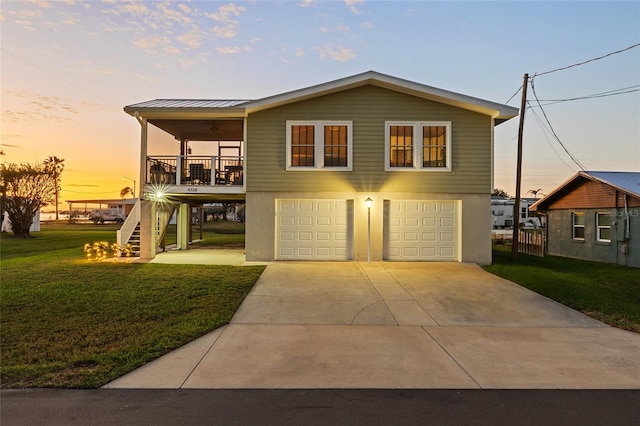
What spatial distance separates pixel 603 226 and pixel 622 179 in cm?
217

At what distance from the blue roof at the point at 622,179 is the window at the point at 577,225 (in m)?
2.00

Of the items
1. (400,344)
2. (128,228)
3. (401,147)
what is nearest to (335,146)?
(401,147)

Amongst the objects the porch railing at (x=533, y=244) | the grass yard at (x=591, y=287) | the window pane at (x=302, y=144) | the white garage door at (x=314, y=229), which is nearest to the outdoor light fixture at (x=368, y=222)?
the white garage door at (x=314, y=229)

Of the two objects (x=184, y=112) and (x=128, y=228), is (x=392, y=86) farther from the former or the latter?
(x=128, y=228)

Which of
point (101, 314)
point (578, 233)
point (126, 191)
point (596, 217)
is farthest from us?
point (126, 191)

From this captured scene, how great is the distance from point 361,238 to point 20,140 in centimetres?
1954

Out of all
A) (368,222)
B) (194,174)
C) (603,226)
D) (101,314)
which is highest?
(194,174)

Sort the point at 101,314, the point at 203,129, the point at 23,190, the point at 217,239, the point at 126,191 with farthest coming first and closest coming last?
the point at 126,191 < the point at 23,190 < the point at 217,239 < the point at 203,129 < the point at 101,314

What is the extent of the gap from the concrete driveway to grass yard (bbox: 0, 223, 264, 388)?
42 cm

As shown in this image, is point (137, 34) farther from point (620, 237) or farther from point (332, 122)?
point (620, 237)

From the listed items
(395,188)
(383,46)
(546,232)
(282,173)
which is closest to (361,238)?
(395,188)

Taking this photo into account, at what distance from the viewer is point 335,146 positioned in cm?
1384

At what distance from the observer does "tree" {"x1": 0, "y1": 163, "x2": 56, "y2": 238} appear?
25484 millimetres

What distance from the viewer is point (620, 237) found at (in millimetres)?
15984
